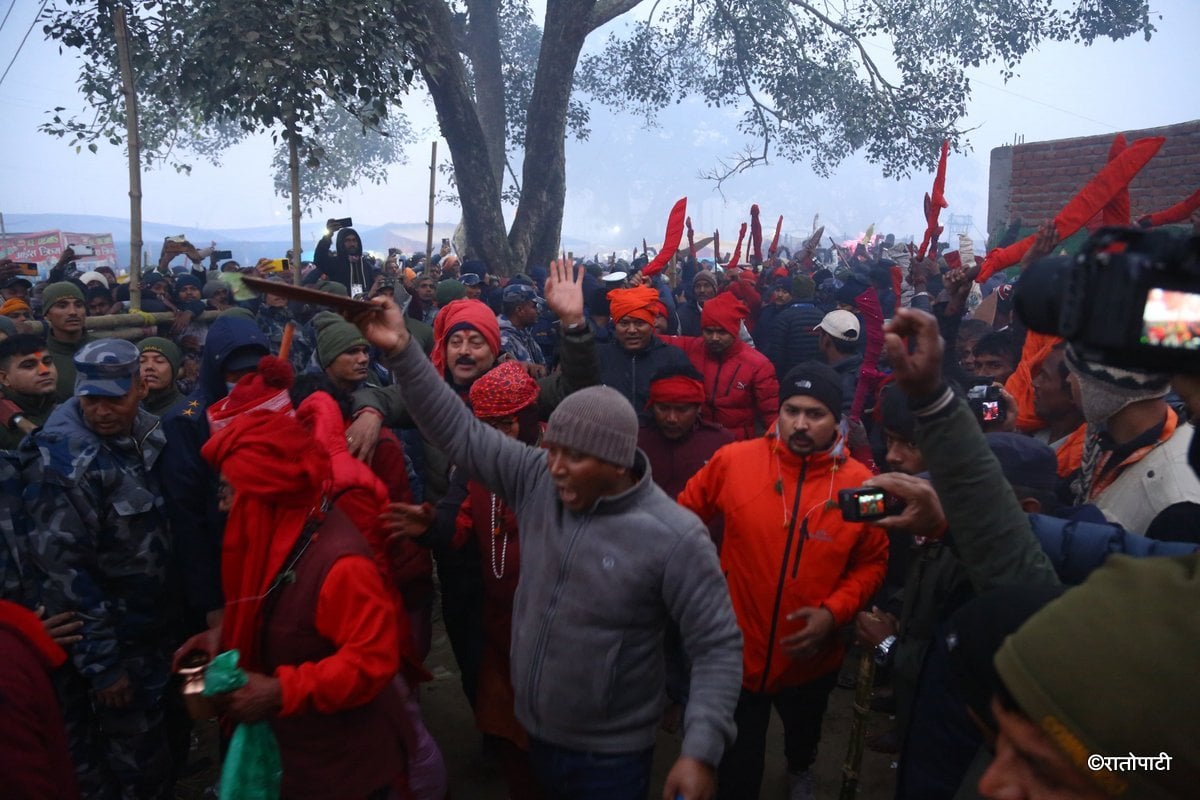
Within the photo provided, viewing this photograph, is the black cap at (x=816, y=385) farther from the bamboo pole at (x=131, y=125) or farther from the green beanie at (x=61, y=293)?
the bamboo pole at (x=131, y=125)

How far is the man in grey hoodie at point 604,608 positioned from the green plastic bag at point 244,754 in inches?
28.0

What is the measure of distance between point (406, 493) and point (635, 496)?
1509mm

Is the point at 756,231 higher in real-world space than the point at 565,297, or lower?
higher

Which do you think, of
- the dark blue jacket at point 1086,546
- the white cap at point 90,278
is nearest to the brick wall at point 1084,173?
the dark blue jacket at point 1086,546

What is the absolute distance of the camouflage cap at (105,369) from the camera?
3.01 meters

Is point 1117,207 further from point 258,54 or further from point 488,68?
point 488,68

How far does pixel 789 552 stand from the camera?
9.81 feet

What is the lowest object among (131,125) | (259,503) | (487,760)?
(487,760)

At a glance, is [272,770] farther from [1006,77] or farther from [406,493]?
[1006,77]

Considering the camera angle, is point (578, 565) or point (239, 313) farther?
point (239, 313)

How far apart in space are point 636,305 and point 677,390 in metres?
1.29

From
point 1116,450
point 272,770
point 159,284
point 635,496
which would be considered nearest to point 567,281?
point 635,496

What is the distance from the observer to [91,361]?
3016mm

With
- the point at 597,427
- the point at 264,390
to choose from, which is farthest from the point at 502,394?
the point at 597,427
